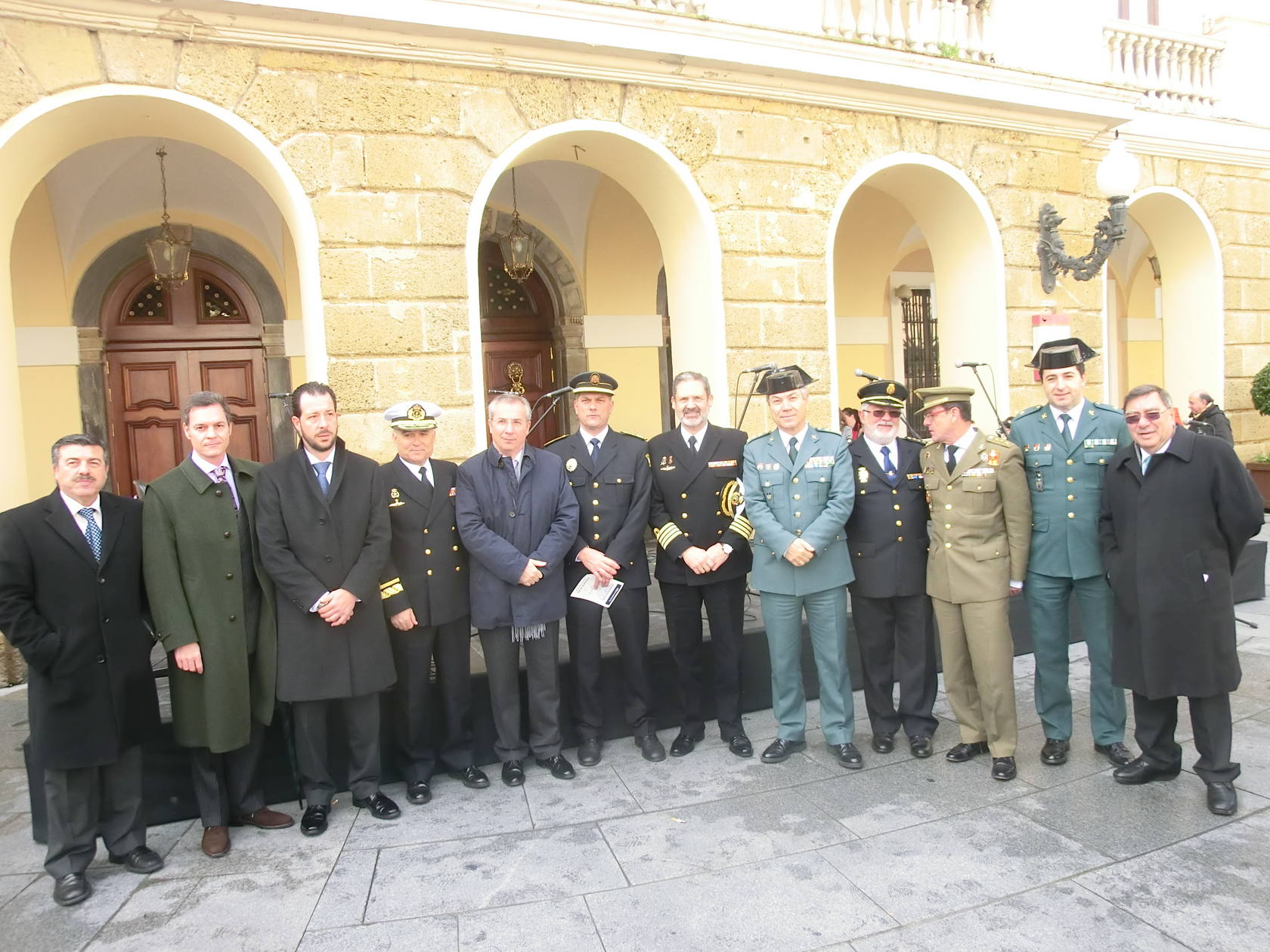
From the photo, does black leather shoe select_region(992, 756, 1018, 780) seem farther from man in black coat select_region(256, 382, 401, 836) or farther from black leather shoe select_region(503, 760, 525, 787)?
man in black coat select_region(256, 382, 401, 836)

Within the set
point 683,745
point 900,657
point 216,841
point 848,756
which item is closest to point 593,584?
point 683,745

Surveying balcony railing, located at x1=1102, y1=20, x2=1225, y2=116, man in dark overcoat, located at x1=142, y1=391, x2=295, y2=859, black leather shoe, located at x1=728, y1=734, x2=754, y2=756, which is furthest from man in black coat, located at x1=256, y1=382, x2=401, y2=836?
balcony railing, located at x1=1102, y1=20, x2=1225, y2=116

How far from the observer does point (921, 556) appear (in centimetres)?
427

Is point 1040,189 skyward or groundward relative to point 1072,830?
skyward

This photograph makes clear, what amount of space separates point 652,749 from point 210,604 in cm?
210

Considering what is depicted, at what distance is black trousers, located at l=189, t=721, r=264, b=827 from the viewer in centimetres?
363

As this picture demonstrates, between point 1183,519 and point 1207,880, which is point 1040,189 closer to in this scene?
point 1183,519

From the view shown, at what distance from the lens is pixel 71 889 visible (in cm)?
322

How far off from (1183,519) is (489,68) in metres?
5.25

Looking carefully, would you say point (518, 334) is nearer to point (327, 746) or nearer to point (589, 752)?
point (589, 752)

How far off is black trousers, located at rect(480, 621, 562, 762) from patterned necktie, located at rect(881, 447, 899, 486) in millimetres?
1721

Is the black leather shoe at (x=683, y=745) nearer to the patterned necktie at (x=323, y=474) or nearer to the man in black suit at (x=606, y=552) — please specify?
the man in black suit at (x=606, y=552)

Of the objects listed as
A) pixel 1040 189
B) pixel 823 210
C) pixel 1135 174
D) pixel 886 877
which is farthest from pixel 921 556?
pixel 1040 189

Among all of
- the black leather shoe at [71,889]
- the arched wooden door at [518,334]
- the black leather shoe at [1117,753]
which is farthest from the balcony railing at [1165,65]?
the black leather shoe at [71,889]
